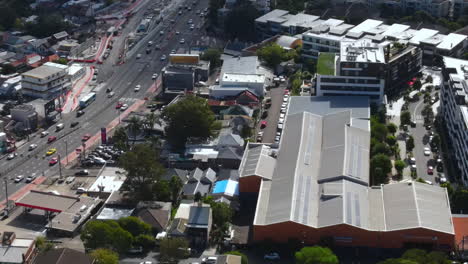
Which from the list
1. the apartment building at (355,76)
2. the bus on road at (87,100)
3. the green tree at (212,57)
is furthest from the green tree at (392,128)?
the bus on road at (87,100)

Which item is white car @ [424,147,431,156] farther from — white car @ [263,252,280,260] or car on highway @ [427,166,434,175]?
white car @ [263,252,280,260]

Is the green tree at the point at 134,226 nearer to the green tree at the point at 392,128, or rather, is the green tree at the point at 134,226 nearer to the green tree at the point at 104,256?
the green tree at the point at 104,256

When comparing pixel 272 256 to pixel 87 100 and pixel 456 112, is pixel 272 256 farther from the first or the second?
pixel 87 100

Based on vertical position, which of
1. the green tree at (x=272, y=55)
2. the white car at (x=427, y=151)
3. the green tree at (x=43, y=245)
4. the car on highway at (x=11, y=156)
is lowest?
the car on highway at (x=11, y=156)

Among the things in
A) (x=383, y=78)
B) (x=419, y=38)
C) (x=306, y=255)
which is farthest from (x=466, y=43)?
(x=306, y=255)

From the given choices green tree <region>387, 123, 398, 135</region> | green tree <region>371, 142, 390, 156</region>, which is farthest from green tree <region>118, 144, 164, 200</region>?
green tree <region>387, 123, 398, 135</region>

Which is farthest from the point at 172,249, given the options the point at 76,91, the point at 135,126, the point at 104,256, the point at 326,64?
the point at 76,91
